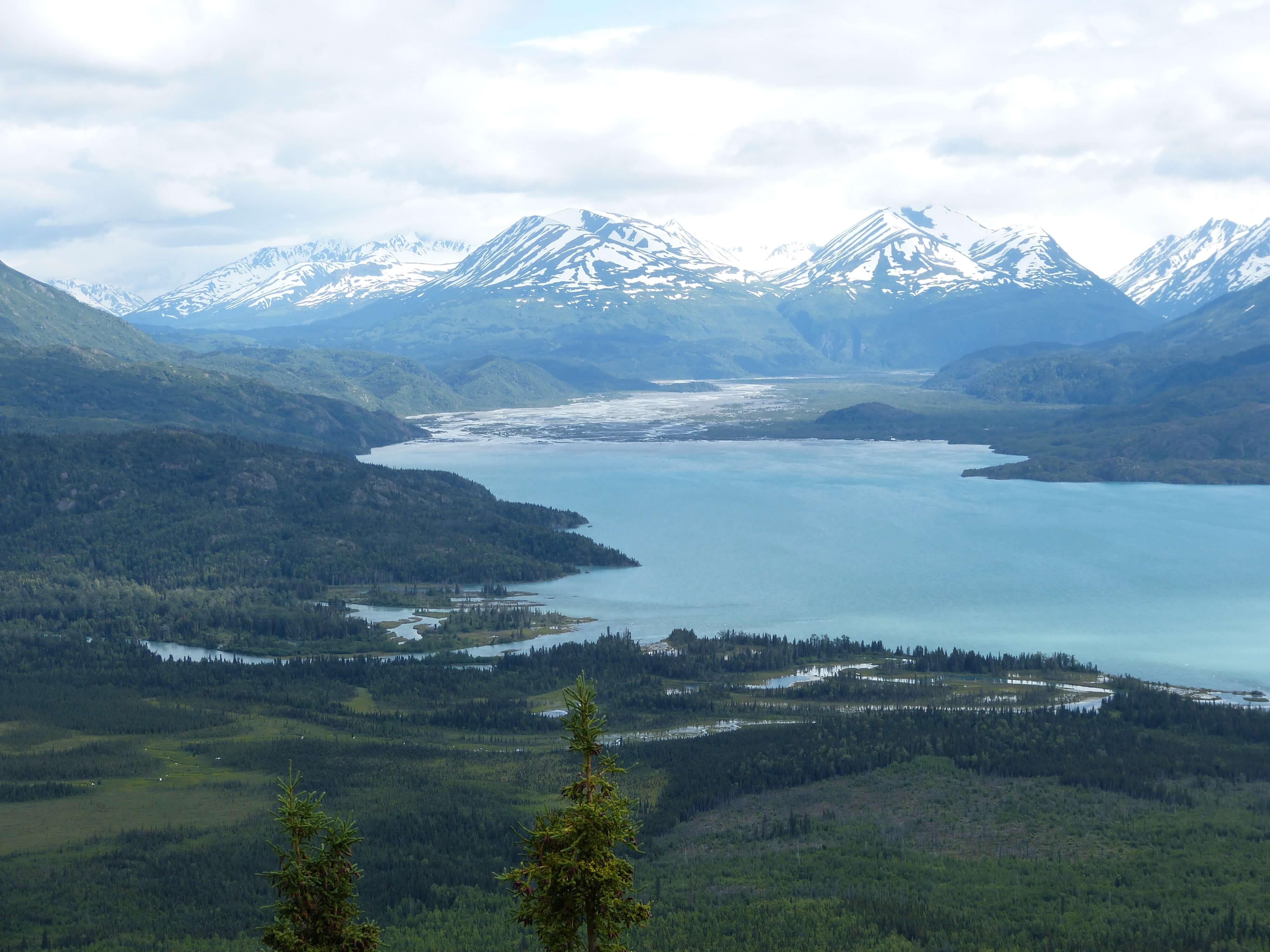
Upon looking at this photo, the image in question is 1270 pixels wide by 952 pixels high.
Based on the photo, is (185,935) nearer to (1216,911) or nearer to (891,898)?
(891,898)

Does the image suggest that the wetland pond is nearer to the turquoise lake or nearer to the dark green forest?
the turquoise lake

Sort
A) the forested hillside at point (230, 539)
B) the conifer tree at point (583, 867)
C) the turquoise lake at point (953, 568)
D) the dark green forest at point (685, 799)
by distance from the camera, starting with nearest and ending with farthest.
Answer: the conifer tree at point (583, 867) → the dark green forest at point (685, 799) → the turquoise lake at point (953, 568) → the forested hillside at point (230, 539)

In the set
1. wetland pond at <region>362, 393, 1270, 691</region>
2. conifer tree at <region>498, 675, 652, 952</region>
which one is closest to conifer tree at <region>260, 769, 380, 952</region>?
conifer tree at <region>498, 675, 652, 952</region>

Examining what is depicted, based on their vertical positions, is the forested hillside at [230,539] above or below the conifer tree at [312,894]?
above

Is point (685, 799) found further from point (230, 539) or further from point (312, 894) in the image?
point (230, 539)

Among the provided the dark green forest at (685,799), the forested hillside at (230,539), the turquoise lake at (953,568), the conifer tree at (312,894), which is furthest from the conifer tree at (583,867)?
the forested hillside at (230,539)

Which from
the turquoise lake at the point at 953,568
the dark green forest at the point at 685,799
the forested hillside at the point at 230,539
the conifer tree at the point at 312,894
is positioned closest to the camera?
the conifer tree at the point at 312,894

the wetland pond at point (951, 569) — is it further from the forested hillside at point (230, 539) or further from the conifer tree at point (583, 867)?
the conifer tree at point (583, 867)

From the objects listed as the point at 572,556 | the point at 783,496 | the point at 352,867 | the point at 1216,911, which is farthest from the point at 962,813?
the point at 783,496
